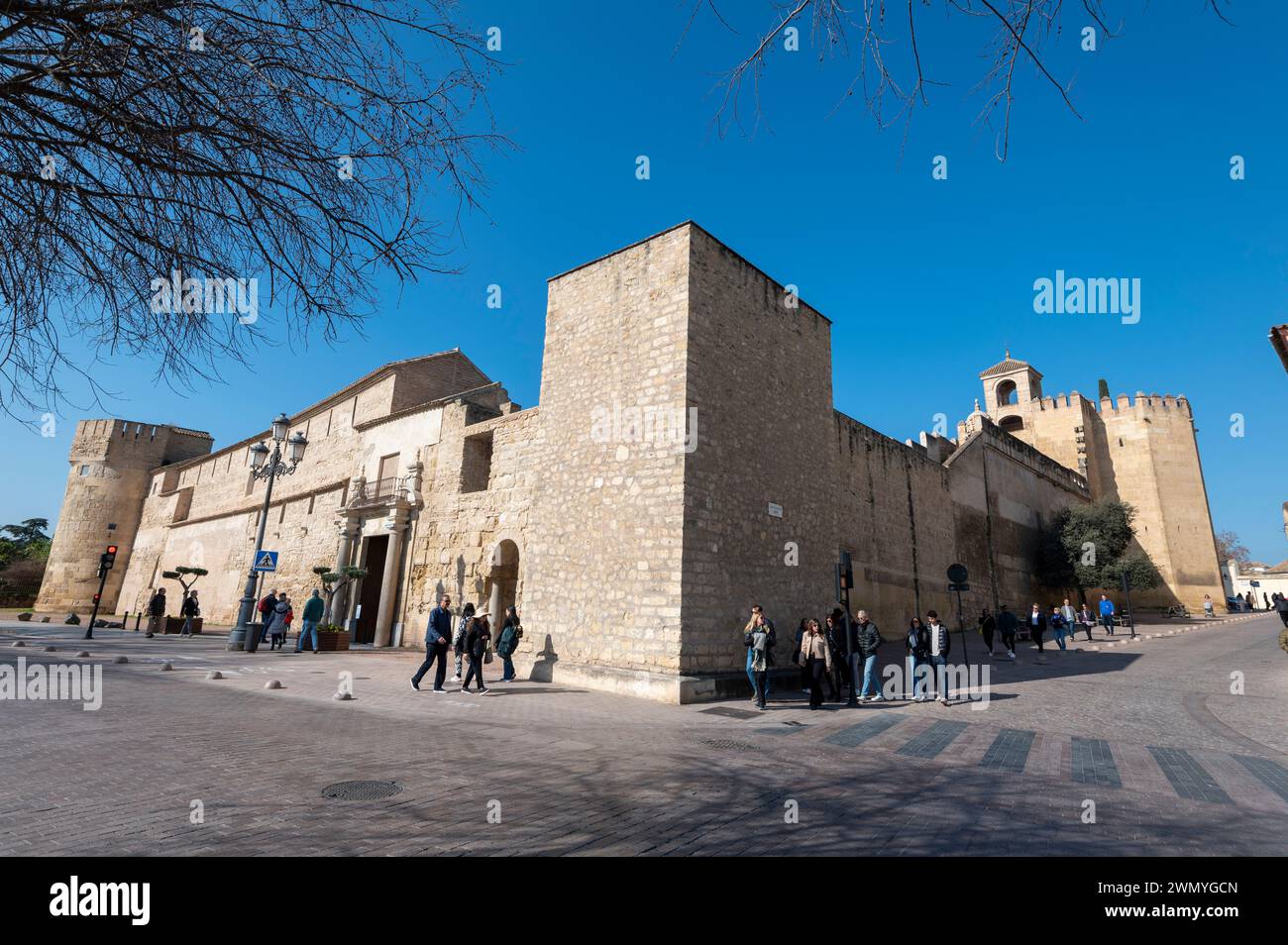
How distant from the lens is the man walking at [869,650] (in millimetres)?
10727

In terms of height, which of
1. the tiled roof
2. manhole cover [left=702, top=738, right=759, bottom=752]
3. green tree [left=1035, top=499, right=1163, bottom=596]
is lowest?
manhole cover [left=702, top=738, right=759, bottom=752]

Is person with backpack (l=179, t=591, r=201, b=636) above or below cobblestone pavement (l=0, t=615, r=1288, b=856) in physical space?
above

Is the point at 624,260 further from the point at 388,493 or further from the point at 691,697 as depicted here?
the point at 388,493

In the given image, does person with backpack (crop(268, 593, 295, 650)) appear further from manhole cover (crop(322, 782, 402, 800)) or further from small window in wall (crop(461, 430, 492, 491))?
manhole cover (crop(322, 782, 402, 800))

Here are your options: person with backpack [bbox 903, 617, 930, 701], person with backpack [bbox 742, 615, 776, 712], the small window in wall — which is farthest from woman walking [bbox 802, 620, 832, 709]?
the small window in wall

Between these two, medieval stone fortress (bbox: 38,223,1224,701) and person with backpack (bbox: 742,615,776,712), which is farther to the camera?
medieval stone fortress (bbox: 38,223,1224,701)

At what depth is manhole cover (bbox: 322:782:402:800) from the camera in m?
4.23

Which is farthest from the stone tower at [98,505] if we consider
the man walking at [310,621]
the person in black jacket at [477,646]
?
the person in black jacket at [477,646]

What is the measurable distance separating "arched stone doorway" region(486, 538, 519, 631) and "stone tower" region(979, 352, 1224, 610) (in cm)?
3856

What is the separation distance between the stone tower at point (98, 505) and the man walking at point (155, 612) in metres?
21.7

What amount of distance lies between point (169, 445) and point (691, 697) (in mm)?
48634

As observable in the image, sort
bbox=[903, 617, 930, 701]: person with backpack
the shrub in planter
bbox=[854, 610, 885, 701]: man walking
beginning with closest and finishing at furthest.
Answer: bbox=[854, 610, 885, 701]: man walking → bbox=[903, 617, 930, 701]: person with backpack → the shrub in planter

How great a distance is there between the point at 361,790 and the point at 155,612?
75.4 feet

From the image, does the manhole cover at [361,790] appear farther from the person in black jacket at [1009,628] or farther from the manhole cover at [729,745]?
the person in black jacket at [1009,628]
